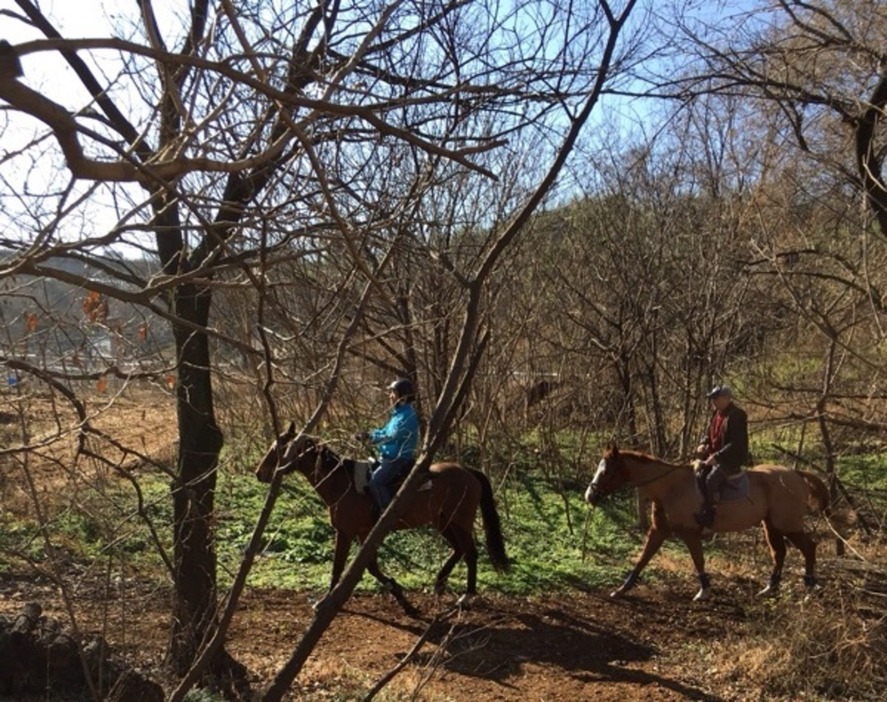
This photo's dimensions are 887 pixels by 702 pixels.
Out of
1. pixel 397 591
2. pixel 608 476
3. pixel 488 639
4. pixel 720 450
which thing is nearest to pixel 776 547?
pixel 720 450

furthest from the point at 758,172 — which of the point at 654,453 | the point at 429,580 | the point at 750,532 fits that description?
the point at 429,580

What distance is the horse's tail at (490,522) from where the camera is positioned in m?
9.83

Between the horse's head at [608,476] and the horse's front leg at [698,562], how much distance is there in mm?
963

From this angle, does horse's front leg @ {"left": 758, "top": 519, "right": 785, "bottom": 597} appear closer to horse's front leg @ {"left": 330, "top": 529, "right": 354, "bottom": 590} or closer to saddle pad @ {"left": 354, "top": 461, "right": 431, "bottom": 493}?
saddle pad @ {"left": 354, "top": 461, "right": 431, "bottom": 493}

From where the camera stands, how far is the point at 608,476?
32.7 ft

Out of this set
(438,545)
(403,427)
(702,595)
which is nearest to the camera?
(403,427)

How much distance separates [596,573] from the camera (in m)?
10.6

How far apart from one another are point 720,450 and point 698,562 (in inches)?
49.4

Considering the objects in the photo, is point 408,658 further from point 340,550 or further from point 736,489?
point 736,489

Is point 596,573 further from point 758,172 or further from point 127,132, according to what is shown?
point 127,132

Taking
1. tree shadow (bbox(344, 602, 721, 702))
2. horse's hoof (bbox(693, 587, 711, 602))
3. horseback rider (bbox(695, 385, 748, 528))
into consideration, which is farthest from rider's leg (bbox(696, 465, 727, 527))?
tree shadow (bbox(344, 602, 721, 702))

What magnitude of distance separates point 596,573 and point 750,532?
125 inches

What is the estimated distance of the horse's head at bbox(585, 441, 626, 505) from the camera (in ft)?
32.4

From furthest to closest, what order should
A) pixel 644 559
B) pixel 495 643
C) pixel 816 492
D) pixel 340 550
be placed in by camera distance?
1. pixel 816 492
2. pixel 644 559
3. pixel 340 550
4. pixel 495 643
